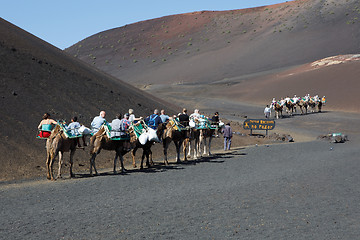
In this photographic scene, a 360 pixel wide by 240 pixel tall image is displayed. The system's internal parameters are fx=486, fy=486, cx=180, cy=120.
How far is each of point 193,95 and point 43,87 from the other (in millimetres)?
53020

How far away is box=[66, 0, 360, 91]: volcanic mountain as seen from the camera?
110m

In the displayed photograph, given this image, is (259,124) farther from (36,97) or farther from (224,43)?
(224,43)

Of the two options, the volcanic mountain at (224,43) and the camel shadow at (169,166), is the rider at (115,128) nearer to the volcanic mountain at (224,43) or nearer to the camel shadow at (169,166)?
the camel shadow at (169,166)

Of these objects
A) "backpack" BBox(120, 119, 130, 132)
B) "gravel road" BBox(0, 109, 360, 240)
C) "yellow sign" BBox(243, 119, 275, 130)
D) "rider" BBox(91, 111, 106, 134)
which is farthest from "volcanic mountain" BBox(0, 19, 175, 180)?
"yellow sign" BBox(243, 119, 275, 130)

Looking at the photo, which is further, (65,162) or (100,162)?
(100,162)

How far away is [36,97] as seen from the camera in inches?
1214

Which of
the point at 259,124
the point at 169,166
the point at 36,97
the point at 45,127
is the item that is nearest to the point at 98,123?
the point at 45,127

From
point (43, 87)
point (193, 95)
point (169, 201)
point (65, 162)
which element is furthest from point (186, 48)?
point (169, 201)

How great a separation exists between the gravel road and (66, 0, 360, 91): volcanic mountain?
81719 millimetres

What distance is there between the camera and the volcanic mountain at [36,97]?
77.8ft

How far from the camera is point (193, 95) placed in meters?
84.7

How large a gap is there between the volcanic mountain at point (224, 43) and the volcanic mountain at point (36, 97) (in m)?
61.9

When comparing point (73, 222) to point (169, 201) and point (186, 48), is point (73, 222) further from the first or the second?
point (186, 48)

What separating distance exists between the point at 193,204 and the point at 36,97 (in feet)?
→ 66.6
